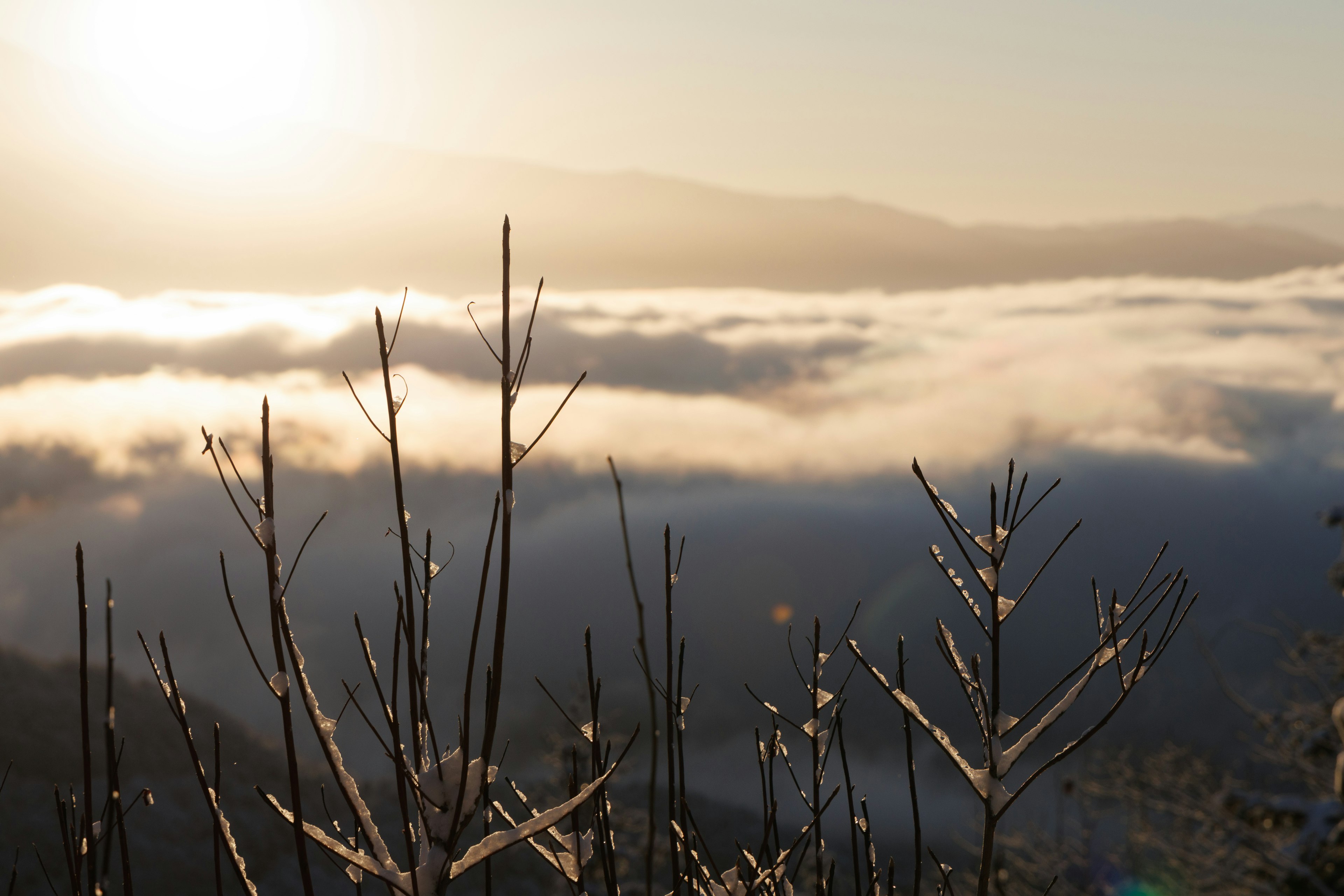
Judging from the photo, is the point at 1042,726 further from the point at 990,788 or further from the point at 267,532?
the point at 267,532

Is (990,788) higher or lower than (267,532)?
lower

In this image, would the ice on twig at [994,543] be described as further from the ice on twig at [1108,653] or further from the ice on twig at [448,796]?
the ice on twig at [448,796]

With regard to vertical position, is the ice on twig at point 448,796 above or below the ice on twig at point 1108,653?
below

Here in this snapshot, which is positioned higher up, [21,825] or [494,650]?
[494,650]

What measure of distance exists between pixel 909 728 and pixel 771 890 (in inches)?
23.2

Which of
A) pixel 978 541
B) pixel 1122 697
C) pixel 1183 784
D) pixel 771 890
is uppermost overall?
pixel 978 541

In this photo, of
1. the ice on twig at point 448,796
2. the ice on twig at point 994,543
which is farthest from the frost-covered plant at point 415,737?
the ice on twig at point 994,543

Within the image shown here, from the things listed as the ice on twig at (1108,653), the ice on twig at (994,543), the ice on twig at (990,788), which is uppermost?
the ice on twig at (994,543)

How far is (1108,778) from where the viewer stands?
114 feet

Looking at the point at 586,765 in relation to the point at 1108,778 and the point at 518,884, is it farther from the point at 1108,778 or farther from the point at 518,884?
the point at 518,884

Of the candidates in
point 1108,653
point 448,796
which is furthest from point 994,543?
point 448,796

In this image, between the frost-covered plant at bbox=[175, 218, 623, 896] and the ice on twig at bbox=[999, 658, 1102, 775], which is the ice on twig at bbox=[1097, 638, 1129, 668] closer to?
the ice on twig at bbox=[999, 658, 1102, 775]

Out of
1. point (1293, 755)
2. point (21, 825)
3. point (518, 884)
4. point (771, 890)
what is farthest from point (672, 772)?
point (518, 884)

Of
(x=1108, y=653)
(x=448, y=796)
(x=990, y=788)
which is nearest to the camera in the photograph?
(x=448, y=796)
